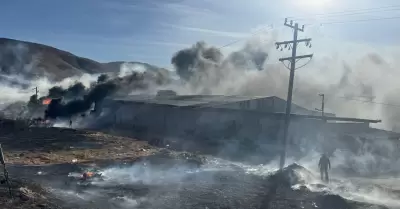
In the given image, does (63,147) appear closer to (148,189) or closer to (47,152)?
(47,152)

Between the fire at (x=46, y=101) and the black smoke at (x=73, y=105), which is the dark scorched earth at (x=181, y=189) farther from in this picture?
the fire at (x=46, y=101)

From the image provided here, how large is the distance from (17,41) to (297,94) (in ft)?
334

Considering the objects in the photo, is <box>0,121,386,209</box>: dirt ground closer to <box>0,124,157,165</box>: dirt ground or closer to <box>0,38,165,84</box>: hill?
<box>0,124,157,165</box>: dirt ground

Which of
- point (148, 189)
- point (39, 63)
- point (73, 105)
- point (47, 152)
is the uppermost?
point (39, 63)

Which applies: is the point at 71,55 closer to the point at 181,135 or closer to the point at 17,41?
the point at 17,41

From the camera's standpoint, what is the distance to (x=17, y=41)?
125750 millimetres

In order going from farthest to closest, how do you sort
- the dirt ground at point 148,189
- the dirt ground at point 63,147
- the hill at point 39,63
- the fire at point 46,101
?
the hill at point 39,63 → the fire at point 46,101 → the dirt ground at point 63,147 → the dirt ground at point 148,189

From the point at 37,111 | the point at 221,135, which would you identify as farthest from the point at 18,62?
the point at 221,135

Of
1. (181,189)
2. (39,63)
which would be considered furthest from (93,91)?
(39,63)

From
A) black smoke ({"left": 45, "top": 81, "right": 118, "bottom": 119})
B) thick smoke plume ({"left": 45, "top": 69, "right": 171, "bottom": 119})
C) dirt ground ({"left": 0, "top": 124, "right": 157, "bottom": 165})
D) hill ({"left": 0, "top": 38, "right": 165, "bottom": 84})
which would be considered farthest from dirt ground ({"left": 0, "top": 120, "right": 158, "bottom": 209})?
hill ({"left": 0, "top": 38, "right": 165, "bottom": 84})

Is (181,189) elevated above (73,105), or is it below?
below

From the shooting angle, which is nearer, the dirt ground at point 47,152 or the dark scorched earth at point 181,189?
the dirt ground at point 47,152

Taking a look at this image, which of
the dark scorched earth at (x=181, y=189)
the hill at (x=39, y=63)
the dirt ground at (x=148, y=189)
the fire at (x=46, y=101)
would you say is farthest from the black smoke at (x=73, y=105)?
the hill at (x=39, y=63)

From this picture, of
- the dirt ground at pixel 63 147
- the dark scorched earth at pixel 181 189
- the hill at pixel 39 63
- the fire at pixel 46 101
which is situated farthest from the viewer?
the hill at pixel 39 63
